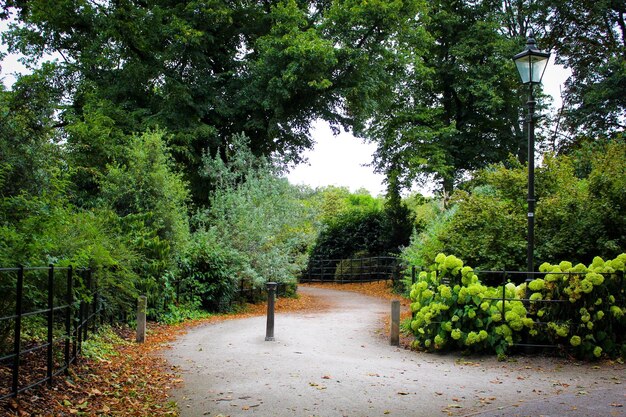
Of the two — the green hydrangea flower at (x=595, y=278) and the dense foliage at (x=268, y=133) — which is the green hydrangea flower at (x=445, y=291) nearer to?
the green hydrangea flower at (x=595, y=278)

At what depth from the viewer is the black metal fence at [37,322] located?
17.3ft

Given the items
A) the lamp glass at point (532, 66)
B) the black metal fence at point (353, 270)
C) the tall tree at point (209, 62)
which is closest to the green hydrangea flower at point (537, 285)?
the lamp glass at point (532, 66)

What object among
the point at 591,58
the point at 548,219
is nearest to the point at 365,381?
the point at 548,219

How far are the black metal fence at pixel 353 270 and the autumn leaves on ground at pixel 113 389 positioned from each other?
58.6ft

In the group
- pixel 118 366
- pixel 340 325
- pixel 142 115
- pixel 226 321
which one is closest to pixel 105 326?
pixel 118 366

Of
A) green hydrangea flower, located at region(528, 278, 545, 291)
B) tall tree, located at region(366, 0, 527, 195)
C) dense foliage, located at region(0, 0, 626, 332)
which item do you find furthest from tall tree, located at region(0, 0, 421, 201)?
green hydrangea flower, located at region(528, 278, 545, 291)

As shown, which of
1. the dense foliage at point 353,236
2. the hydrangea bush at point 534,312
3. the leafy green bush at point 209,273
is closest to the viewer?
the hydrangea bush at point 534,312

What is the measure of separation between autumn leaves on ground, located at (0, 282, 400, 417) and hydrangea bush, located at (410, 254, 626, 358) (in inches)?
187

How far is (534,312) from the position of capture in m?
9.45

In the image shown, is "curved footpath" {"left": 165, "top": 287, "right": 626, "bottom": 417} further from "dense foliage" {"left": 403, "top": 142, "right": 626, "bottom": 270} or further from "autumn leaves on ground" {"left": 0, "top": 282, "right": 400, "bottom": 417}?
"dense foliage" {"left": 403, "top": 142, "right": 626, "bottom": 270}

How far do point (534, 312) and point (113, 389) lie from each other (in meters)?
6.83

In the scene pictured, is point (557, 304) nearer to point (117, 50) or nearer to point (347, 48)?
point (347, 48)

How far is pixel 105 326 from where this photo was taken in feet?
33.8

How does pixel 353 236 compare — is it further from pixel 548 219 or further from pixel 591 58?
pixel 548 219
